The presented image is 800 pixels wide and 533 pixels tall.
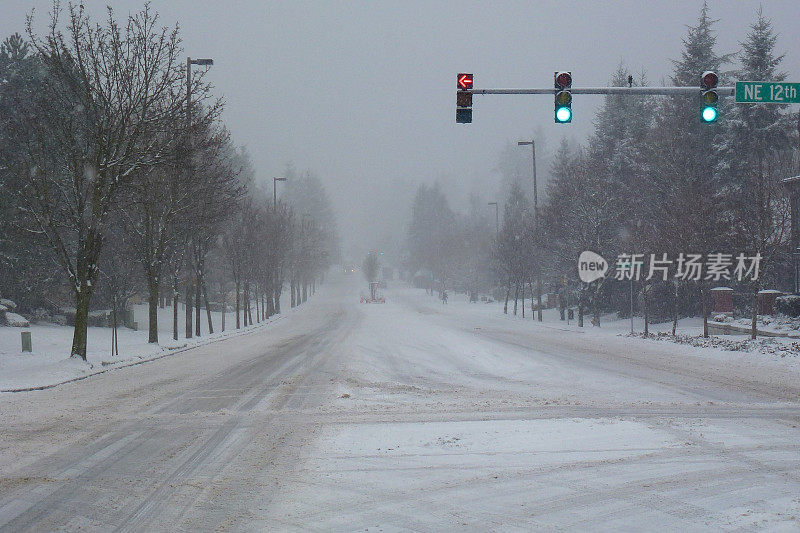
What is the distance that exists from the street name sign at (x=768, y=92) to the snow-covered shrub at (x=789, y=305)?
1791cm

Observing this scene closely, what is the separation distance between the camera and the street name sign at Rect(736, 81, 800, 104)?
1388 cm

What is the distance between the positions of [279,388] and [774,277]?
32286 mm

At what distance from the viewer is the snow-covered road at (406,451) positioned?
19.9ft

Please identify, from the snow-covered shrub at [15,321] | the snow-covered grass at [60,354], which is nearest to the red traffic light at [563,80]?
the snow-covered grass at [60,354]

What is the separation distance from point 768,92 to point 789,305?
1842cm

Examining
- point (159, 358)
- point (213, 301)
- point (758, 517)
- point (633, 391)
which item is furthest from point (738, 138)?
point (213, 301)

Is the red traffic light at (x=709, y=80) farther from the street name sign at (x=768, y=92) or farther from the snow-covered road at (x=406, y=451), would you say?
the snow-covered road at (x=406, y=451)

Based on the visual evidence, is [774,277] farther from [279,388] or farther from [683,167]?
[279,388]

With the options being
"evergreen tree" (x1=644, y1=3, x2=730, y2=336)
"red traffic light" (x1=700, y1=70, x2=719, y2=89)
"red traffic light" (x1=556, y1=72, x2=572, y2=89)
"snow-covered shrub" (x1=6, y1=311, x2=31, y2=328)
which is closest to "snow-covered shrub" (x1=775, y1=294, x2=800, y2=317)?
"evergreen tree" (x1=644, y1=3, x2=730, y2=336)

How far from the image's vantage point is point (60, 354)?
78.9 ft

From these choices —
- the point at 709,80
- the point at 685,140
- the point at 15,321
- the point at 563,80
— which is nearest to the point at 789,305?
the point at 685,140

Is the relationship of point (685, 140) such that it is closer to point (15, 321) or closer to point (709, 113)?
point (709, 113)

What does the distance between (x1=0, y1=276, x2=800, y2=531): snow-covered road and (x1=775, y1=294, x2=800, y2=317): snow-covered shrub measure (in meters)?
15.0

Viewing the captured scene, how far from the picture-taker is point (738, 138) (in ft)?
130
